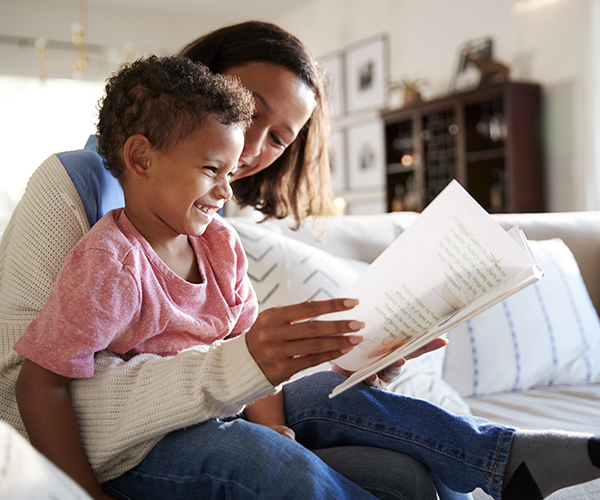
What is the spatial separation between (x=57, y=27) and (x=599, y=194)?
5036 mm

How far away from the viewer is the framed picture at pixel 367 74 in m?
5.07

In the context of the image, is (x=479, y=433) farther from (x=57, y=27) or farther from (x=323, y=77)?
(x=57, y=27)

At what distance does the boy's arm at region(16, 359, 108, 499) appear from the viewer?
2.31 feet

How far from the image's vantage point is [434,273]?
711mm

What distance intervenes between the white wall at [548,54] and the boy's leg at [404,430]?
3211 millimetres

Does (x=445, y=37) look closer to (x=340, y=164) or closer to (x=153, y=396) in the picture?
(x=340, y=164)

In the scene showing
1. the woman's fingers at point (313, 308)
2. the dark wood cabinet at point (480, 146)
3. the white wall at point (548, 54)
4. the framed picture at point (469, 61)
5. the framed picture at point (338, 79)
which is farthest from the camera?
the framed picture at point (338, 79)

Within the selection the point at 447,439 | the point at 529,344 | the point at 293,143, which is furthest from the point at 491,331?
the point at 447,439

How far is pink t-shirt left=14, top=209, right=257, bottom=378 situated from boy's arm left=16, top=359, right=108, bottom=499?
23 millimetres

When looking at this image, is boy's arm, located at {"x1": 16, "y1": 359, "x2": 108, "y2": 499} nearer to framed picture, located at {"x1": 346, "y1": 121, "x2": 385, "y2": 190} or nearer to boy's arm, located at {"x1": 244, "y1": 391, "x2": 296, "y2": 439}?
boy's arm, located at {"x1": 244, "y1": 391, "x2": 296, "y2": 439}

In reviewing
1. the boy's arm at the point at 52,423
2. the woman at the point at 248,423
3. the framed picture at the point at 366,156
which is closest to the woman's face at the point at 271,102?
the woman at the point at 248,423

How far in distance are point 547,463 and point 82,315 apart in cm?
59

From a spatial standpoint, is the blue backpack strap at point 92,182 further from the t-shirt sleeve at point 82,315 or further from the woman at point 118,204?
the t-shirt sleeve at point 82,315

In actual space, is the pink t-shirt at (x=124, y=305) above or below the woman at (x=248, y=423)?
above
